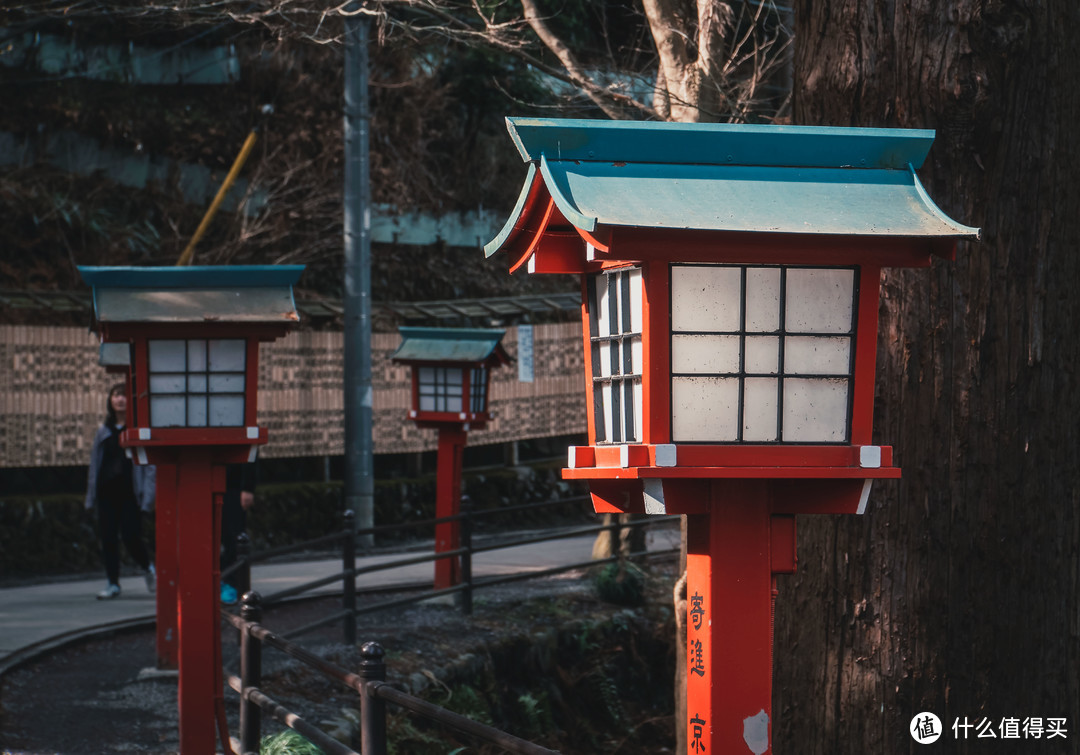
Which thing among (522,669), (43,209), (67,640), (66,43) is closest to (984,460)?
(522,669)

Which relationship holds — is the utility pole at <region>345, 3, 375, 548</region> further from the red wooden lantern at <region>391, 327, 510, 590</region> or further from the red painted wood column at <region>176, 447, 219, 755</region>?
the red painted wood column at <region>176, 447, 219, 755</region>

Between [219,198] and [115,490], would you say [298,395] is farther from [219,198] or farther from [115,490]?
[115,490]

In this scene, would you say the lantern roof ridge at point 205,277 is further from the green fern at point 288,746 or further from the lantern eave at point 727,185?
the lantern eave at point 727,185

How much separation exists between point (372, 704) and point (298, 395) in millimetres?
11850

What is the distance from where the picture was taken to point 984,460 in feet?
14.3

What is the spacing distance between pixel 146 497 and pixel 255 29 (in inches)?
346

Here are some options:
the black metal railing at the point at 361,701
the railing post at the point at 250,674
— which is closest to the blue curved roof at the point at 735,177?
the black metal railing at the point at 361,701

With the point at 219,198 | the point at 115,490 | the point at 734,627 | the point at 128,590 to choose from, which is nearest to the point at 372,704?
the point at 734,627

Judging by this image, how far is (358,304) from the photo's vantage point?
14992 millimetres

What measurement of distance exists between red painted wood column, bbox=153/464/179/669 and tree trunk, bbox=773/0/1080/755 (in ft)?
16.3

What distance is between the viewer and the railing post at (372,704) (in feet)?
13.6

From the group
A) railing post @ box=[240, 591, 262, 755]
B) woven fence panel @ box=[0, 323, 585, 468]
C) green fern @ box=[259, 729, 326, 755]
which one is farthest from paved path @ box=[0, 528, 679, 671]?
railing post @ box=[240, 591, 262, 755]

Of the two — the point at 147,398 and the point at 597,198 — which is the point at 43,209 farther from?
the point at 597,198

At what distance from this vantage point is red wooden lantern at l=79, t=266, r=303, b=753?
614 cm
